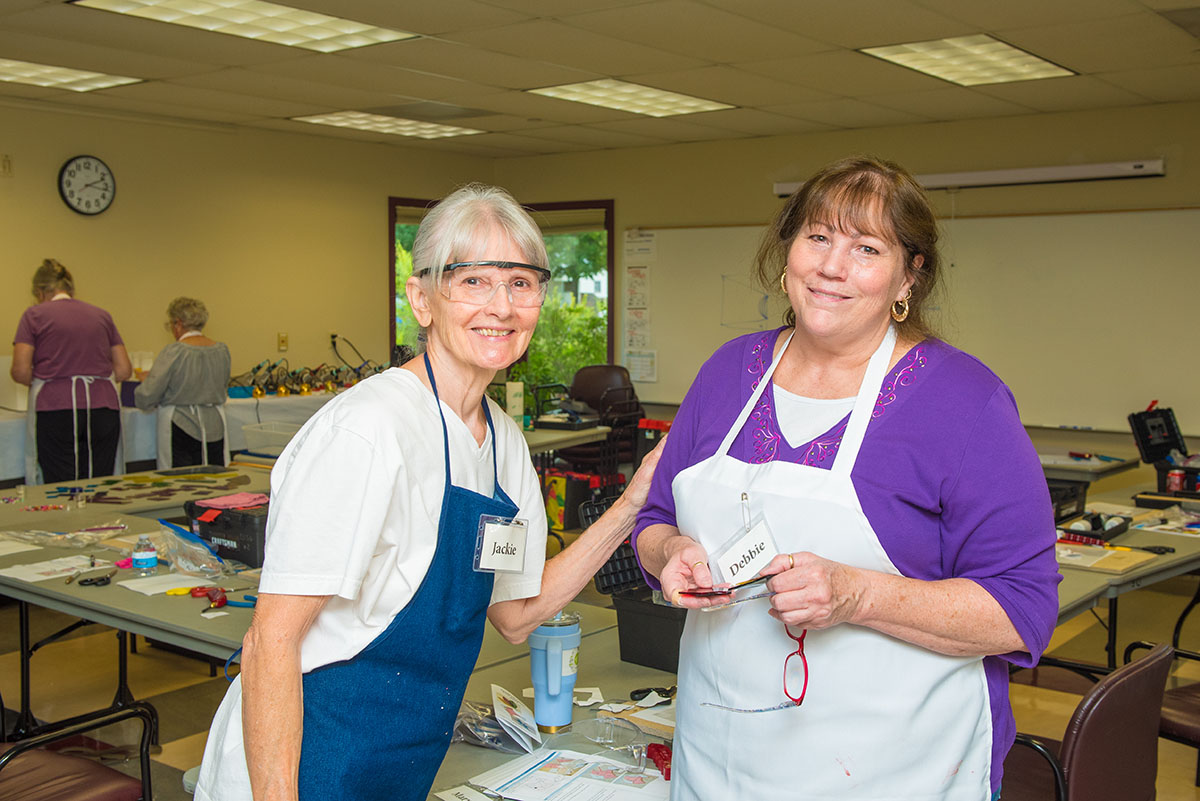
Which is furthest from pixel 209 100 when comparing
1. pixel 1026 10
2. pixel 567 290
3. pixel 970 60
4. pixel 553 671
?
pixel 553 671

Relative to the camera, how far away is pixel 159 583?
3.23 m

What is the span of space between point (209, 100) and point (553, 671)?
6.24 m

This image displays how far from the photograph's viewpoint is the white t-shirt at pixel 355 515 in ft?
4.70

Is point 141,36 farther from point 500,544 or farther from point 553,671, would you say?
point 500,544

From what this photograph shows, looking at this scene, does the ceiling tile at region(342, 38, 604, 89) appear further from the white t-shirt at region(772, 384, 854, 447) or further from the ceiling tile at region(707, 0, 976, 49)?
the white t-shirt at region(772, 384, 854, 447)

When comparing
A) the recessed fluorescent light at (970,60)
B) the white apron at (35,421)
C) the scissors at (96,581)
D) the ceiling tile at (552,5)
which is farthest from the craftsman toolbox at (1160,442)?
the white apron at (35,421)

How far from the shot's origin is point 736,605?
161cm

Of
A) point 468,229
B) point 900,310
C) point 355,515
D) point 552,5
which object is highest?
point 552,5

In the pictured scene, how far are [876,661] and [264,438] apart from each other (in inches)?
197

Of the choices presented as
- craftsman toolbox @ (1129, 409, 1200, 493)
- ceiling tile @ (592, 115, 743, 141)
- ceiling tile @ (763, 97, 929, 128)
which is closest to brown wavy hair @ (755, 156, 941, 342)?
craftsman toolbox @ (1129, 409, 1200, 493)

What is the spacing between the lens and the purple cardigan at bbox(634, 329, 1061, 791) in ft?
4.65

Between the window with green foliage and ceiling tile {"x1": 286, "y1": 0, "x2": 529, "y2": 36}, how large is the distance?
15.4 ft

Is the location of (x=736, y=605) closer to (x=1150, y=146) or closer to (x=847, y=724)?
(x=847, y=724)

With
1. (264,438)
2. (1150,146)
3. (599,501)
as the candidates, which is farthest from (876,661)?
(1150,146)
